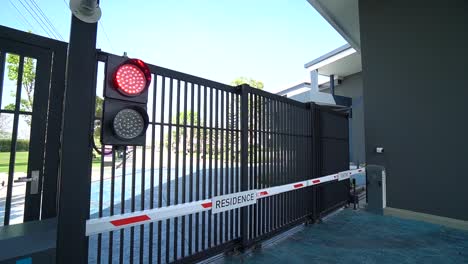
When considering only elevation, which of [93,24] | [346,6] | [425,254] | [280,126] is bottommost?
[425,254]

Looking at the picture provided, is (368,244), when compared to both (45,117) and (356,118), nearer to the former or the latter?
(45,117)

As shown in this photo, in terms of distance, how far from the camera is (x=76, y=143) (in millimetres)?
1860

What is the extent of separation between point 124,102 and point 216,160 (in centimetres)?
171

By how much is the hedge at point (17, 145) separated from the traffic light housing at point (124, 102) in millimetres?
859

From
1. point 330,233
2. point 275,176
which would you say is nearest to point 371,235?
point 330,233

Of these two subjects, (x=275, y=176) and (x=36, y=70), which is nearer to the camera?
(x=36, y=70)

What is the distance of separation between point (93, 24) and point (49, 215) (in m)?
1.66

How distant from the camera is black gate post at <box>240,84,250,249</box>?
3.59 meters

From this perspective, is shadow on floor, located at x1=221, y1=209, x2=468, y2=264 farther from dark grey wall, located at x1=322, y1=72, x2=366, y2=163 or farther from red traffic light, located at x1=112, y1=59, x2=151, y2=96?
dark grey wall, located at x1=322, y1=72, x2=366, y2=163

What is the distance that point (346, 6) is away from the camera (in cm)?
834

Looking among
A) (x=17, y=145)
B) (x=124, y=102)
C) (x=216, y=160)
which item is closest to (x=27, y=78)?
(x=17, y=145)

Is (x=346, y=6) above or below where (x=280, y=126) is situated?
above

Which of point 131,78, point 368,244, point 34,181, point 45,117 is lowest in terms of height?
point 368,244

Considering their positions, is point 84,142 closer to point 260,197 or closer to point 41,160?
point 41,160
